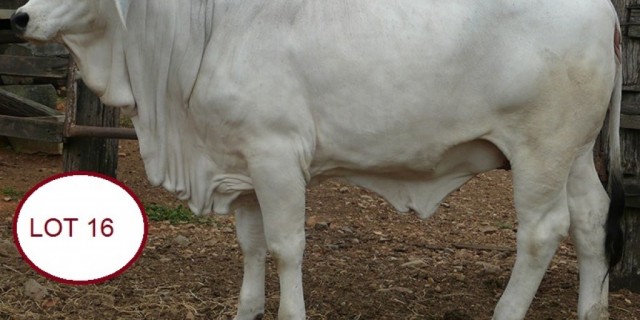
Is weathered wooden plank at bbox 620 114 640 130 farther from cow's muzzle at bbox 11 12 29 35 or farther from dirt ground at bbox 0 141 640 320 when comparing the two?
cow's muzzle at bbox 11 12 29 35

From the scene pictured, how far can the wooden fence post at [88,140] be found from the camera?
678 cm

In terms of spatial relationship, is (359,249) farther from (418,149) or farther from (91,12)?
(91,12)

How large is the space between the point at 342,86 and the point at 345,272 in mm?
1896

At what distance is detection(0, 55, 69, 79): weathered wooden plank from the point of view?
269 inches

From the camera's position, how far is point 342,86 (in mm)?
4102

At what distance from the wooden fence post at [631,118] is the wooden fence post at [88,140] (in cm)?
310

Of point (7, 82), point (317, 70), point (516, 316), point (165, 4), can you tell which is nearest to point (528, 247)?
point (516, 316)

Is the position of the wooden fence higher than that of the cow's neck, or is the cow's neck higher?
the cow's neck

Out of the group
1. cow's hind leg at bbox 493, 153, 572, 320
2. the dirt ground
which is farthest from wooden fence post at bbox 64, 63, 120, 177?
cow's hind leg at bbox 493, 153, 572, 320

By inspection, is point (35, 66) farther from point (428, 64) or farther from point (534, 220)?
point (534, 220)

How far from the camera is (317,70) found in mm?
4086

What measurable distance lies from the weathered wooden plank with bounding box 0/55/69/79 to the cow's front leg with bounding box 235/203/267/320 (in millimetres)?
2641

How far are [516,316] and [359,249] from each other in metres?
2.05

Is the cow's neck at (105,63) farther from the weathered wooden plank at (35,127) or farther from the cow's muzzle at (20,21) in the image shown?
the weathered wooden plank at (35,127)
